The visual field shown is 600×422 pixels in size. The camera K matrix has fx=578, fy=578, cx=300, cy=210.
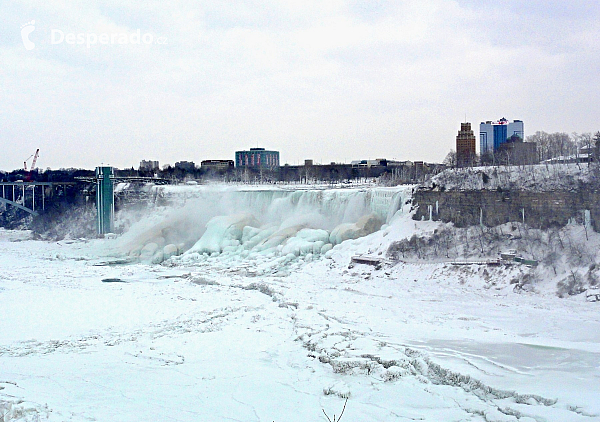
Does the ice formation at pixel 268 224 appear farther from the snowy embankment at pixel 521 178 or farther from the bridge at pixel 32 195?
the bridge at pixel 32 195

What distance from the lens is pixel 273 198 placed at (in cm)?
3488

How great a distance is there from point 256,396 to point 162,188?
125 feet

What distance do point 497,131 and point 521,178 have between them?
5600 cm

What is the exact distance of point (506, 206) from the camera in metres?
22.8

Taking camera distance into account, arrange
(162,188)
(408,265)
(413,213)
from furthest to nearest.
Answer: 1. (162,188)
2. (413,213)
3. (408,265)

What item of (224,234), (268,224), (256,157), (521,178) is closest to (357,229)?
(268,224)

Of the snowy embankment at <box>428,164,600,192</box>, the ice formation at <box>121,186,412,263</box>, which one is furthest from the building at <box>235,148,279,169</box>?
the snowy embankment at <box>428,164,600,192</box>

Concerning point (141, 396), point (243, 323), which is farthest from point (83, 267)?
point (141, 396)

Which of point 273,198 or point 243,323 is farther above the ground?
point 273,198

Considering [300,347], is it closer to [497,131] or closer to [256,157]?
[497,131]

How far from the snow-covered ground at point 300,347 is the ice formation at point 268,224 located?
13.4 feet

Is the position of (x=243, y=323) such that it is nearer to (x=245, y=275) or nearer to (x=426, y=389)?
(x=426, y=389)

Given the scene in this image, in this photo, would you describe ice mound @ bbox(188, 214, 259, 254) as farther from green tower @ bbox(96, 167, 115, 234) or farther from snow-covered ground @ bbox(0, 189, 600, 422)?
green tower @ bbox(96, 167, 115, 234)

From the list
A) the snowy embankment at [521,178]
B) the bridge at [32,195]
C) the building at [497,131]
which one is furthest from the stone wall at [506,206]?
the building at [497,131]
